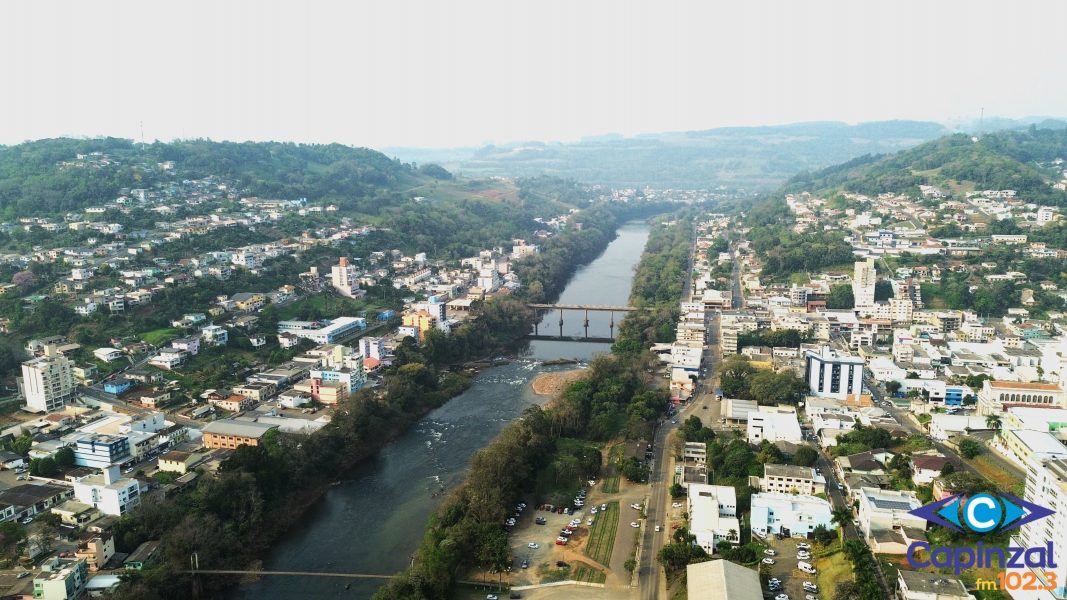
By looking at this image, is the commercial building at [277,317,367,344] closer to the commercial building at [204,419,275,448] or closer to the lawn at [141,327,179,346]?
the lawn at [141,327,179,346]

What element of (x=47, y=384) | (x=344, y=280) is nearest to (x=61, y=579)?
(x=47, y=384)

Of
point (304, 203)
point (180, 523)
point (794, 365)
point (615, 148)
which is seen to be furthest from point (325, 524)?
point (615, 148)

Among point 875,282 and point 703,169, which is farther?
point 703,169

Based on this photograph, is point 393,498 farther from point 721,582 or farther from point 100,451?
point 721,582

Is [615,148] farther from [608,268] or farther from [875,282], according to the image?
[875,282]

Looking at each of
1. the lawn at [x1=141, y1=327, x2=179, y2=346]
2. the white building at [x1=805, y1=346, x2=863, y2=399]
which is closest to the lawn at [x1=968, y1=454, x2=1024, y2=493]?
the white building at [x1=805, y1=346, x2=863, y2=399]

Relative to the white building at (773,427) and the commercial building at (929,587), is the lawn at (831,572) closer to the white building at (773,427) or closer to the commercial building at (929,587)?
the commercial building at (929,587)
